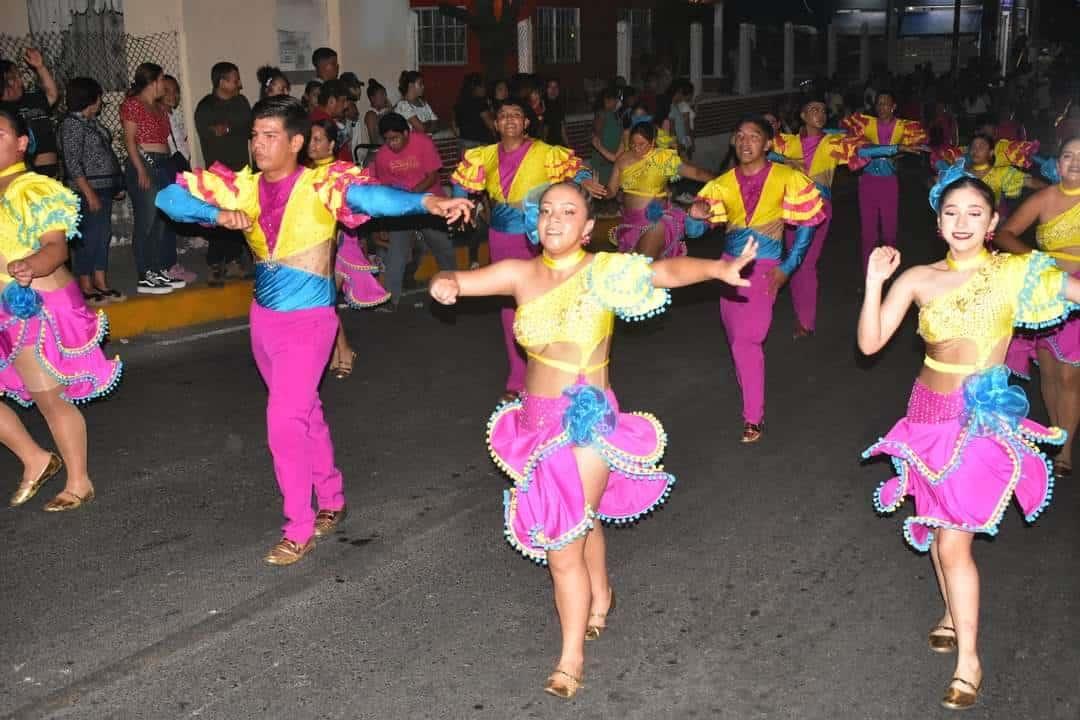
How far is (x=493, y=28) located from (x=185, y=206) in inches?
695

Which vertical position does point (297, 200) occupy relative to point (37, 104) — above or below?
below

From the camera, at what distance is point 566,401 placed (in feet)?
14.8

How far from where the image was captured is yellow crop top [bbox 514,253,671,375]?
14.7 ft

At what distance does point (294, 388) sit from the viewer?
573cm

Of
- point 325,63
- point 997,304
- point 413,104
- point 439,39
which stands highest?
point 439,39

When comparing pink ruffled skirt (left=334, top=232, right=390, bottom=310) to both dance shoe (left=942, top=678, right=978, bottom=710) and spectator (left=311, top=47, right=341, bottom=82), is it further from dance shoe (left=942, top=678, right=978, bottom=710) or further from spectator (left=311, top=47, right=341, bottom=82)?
dance shoe (left=942, top=678, right=978, bottom=710)

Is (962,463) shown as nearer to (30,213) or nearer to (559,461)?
(559,461)

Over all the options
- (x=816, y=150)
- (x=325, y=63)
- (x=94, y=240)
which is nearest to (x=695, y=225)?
(x=816, y=150)

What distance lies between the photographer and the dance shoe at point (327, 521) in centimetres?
616

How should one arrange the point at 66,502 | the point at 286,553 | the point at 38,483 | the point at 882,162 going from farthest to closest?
the point at 882,162
the point at 38,483
the point at 66,502
the point at 286,553

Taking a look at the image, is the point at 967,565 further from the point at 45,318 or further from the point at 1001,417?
the point at 45,318

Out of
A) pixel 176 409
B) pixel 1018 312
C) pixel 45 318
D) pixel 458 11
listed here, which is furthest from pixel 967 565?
pixel 458 11

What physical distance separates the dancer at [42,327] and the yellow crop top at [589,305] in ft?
8.69

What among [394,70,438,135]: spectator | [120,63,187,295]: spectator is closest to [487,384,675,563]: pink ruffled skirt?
[120,63,187,295]: spectator
